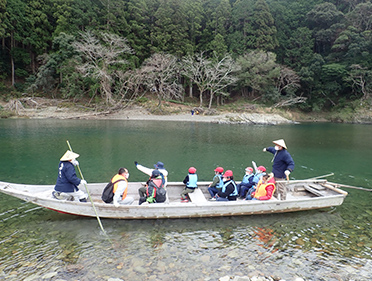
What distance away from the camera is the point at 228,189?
26.9ft

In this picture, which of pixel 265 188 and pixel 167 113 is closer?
pixel 265 188

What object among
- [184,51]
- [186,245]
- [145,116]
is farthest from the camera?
[184,51]

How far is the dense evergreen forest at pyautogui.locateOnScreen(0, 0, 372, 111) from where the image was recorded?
1642 inches

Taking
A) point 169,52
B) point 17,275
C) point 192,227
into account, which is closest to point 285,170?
point 192,227

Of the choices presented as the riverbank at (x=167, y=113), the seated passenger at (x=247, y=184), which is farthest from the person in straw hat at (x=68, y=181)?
the riverbank at (x=167, y=113)

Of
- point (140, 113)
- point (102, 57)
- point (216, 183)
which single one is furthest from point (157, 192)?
point (102, 57)

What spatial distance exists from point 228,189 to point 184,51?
4403 centimetres

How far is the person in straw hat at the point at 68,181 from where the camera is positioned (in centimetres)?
701

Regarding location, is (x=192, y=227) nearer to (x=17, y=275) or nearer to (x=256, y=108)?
(x=17, y=275)

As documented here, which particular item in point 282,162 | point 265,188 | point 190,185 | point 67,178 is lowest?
point 190,185

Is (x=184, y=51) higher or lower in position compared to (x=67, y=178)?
higher

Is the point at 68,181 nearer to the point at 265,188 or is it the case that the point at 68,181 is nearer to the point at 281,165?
the point at 265,188

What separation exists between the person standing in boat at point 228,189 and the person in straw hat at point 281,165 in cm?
171

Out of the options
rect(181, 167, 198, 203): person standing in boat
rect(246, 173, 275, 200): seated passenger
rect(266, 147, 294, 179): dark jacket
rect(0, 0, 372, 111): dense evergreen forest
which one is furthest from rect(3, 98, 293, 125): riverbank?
rect(246, 173, 275, 200): seated passenger
